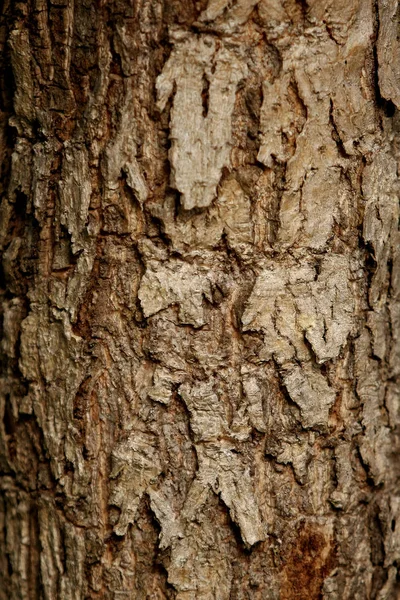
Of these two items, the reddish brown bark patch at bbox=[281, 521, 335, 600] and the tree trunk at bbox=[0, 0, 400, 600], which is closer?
the tree trunk at bbox=[0, 0, 400, 600]

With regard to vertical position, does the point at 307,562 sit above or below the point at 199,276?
below

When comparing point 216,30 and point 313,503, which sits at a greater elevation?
point 216,30

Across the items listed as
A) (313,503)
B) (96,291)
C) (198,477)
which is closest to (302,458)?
(313,503)

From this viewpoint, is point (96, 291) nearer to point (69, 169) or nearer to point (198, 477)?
point (69, 169)

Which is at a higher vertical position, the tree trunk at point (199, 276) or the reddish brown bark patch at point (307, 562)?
the tree trunk at point (199, 276)

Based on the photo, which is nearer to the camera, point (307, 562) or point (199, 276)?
point (199, 276)

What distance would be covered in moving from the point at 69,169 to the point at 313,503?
785 mm

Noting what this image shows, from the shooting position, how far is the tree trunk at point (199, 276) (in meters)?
1.20

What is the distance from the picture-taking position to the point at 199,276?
1228 mm

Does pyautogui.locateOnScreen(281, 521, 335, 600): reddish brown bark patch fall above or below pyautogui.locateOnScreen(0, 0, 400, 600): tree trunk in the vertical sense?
below

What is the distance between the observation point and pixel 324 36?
1.22 meters

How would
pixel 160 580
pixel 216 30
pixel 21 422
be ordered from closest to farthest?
pixel 216 30 → pixel 160 580 → pixel 21 422

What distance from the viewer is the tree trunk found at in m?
1.20

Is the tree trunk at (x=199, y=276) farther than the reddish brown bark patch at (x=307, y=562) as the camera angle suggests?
No
